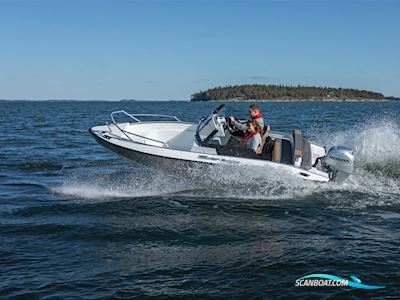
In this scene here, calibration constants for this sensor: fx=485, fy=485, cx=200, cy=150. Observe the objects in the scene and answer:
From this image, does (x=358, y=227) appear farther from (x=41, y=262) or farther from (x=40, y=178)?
(x=40, y=178)

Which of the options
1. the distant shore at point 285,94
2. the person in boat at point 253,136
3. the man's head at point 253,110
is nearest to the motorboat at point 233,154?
the person in boat at point 253,136

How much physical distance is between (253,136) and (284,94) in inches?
5655

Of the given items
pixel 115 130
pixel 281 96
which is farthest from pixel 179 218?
pixel 281 96

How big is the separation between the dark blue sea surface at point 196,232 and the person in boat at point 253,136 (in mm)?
602

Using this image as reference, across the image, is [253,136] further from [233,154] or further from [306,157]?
[306,157]

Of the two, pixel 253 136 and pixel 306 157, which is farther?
pixel 306 157

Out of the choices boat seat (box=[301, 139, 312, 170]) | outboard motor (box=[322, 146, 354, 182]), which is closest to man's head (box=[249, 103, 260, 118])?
boat seat (box=[301, 139, 312, 170])

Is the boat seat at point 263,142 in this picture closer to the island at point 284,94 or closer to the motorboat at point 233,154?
the motorboat at point 233,154

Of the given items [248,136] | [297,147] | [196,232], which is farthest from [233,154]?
[196,232]

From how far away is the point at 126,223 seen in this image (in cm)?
795

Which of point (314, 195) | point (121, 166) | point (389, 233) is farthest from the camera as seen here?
point (121, 166)

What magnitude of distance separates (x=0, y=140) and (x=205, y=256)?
15658mm

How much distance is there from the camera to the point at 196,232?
294 inches

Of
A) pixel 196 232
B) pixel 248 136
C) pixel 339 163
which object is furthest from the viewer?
pixel 248 136
